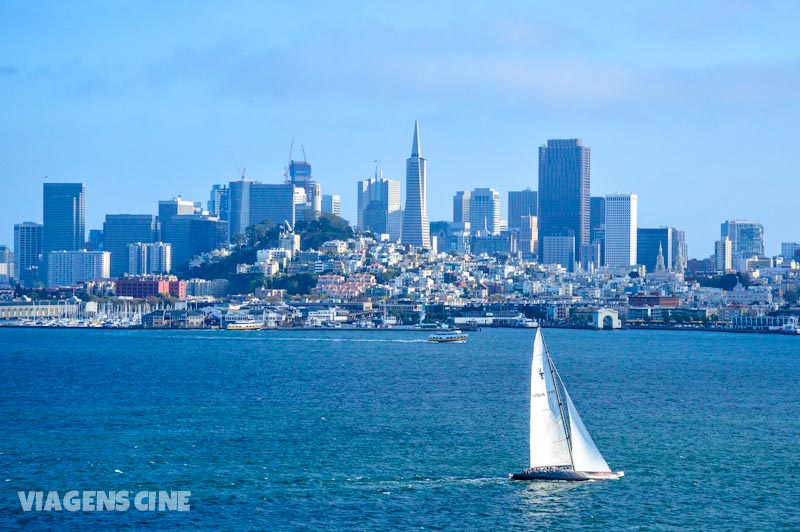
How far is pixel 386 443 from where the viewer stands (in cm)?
3744

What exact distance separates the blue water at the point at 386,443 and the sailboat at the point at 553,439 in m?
0.37

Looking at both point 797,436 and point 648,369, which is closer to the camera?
point 797,436

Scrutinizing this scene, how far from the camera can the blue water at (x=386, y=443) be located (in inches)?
1142

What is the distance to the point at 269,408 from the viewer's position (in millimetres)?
46250

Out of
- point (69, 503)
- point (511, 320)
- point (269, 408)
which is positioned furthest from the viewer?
point (511, 320)

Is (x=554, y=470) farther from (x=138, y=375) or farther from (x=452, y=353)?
(x=452, y=353)

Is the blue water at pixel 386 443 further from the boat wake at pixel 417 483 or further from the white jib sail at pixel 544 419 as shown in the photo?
the white jib sail at pixel 544 419

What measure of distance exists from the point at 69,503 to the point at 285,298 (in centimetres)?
12865

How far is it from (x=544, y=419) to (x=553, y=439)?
635 mm

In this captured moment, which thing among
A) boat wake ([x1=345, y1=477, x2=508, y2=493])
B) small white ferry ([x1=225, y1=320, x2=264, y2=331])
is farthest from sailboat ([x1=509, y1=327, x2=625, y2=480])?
small white ferry ([x1=225, y1=320, x2=264, y2=331])

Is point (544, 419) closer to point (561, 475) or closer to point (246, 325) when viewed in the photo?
point (561, 475)

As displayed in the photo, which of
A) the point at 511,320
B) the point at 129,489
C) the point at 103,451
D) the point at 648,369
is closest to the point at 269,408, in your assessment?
the point at 103,451

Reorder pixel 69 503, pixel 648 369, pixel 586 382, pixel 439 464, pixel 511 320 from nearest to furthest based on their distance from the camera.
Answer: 1. pixel 69 503
2. pixel 439 464
3. pixel 586 382
4. pixel 648 369
5. pixel 511 320

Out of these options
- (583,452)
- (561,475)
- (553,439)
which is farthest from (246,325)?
(553,439)
